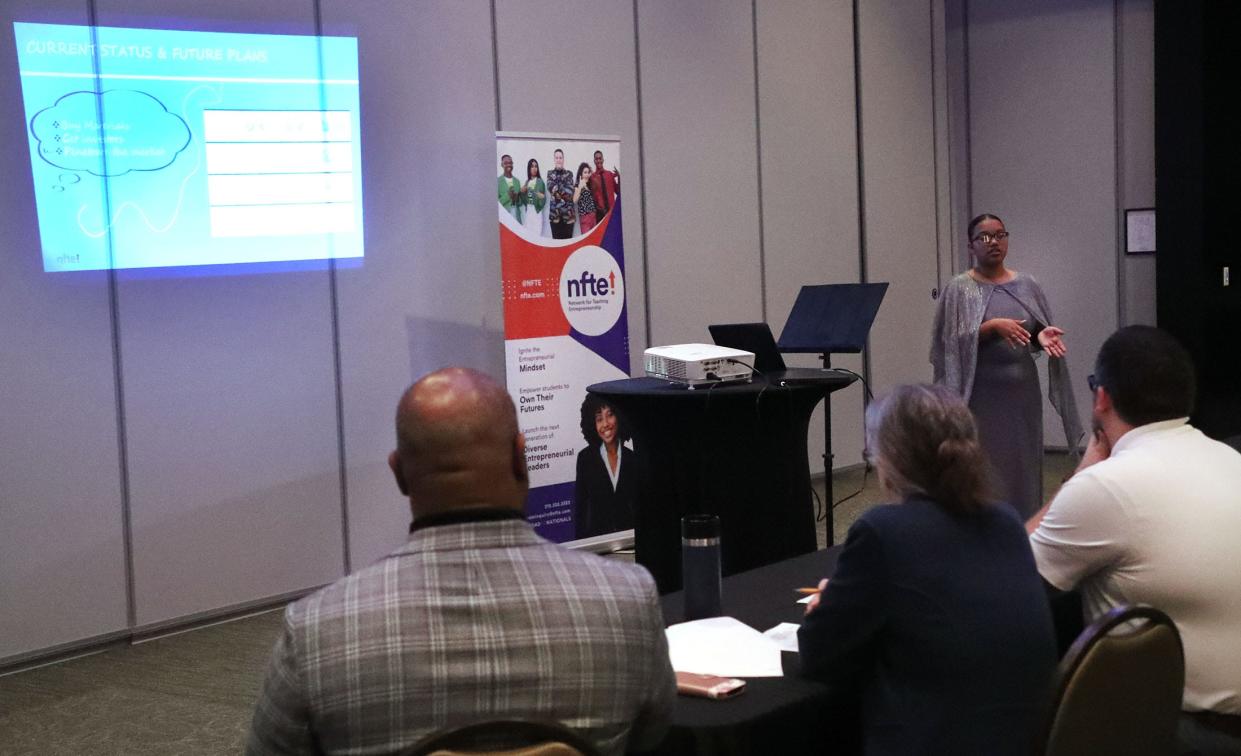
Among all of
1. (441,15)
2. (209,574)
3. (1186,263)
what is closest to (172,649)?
(209,574)

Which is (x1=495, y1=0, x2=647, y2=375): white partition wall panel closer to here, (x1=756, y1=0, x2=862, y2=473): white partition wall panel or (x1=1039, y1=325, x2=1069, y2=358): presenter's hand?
(x1=756, y1=0, x2=862, y2=473): white partition wall panel

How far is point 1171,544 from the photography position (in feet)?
7.81

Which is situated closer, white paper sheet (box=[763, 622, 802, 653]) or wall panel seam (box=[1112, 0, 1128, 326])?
white paper sheet (box=[763, 622, 802, 653])

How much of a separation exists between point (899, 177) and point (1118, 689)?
697cm

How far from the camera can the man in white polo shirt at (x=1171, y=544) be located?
2367 mm

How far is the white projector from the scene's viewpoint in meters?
4.13

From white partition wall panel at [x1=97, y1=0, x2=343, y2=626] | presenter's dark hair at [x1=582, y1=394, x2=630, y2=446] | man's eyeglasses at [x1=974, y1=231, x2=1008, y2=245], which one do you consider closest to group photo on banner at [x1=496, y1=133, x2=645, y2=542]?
presenter's dark hair at [x1=582, y1=394, x2=630, y2=446]

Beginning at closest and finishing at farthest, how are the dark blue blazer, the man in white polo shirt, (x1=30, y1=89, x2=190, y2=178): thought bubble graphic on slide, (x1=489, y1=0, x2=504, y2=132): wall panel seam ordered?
1. the dark blue blazer
2. the man in white polo shirt
3. (x1=30, y1=89, x2=190, y2=178): thought bubble graphic on slide
4. (x1=489, y1=0, x2=504, y2=132): wall panel seam

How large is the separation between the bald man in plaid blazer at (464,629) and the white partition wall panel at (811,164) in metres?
6.00

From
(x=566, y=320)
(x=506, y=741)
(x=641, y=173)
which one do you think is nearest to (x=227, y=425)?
(x=566, y=320)

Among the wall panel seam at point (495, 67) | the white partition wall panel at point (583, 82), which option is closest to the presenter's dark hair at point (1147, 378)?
the white partition wall panel at point (583, 82)

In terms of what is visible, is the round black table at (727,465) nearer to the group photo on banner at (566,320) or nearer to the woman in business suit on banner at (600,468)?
the group photo on banner at (566,320)

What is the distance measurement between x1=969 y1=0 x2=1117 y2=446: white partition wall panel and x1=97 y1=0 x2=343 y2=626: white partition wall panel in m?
5.06

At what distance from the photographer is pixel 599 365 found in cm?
596
